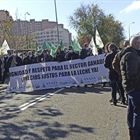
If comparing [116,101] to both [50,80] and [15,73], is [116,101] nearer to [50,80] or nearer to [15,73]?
[50,80]

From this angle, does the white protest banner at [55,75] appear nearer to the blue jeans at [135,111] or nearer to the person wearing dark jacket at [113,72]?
the person wearing dark jacket at [113,72]

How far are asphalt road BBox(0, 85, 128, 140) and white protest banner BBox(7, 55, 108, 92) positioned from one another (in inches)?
93.7

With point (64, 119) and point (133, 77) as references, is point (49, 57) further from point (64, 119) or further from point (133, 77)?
point (133, 77)

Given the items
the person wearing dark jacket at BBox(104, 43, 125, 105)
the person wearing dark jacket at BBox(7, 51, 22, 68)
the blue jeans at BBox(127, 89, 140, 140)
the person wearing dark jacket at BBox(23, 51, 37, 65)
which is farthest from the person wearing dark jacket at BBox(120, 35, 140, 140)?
the person wearing dark jacket at BBox(23, 51, 37, 65)

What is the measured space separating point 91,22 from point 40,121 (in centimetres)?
5025

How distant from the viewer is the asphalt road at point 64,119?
588 cm

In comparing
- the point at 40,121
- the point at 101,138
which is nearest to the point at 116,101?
the point at 40,121

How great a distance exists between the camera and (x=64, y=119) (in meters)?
7.20

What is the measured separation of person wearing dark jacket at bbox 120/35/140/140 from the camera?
4641 mm

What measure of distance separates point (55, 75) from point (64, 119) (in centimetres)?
605

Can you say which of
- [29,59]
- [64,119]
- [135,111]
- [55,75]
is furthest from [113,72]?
[29,59]

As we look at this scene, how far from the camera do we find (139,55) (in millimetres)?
4977

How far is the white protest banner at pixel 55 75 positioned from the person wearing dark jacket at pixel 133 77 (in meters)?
7.95

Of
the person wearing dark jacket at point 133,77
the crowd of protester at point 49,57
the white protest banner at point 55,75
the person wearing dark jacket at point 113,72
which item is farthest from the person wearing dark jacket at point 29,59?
the person wearing dark jacket at point 133,77
